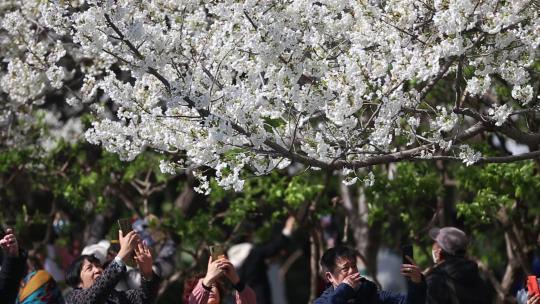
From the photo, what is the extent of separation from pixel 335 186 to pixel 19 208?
3.80 meters

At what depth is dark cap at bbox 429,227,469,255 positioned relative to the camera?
7.98 m

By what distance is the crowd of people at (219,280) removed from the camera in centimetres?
698

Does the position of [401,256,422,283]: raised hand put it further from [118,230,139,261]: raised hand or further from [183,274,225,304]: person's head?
[118,230,139,261]: raised hand

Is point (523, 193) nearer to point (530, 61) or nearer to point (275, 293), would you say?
point (530, 61)

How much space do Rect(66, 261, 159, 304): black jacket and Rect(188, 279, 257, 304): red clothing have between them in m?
0.26

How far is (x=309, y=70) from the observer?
23.4 feet

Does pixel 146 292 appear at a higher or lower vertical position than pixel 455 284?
lower

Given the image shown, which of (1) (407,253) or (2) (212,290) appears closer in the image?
Result: (1) (407,253)

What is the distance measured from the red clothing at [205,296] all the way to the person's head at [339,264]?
698 mm

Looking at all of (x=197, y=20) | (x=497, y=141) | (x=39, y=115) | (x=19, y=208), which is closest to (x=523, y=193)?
(x=497, y=141)

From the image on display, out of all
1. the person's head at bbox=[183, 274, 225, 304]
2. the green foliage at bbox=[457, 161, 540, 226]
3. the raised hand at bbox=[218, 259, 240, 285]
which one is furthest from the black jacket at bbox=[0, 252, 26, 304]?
the green foliage at bbox=[457, 161, 540, 226]

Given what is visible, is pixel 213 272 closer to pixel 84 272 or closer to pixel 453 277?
pixel 84 272

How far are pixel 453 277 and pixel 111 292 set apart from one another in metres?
2.43

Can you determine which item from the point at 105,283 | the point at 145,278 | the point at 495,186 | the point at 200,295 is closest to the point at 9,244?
the point at 105,283
